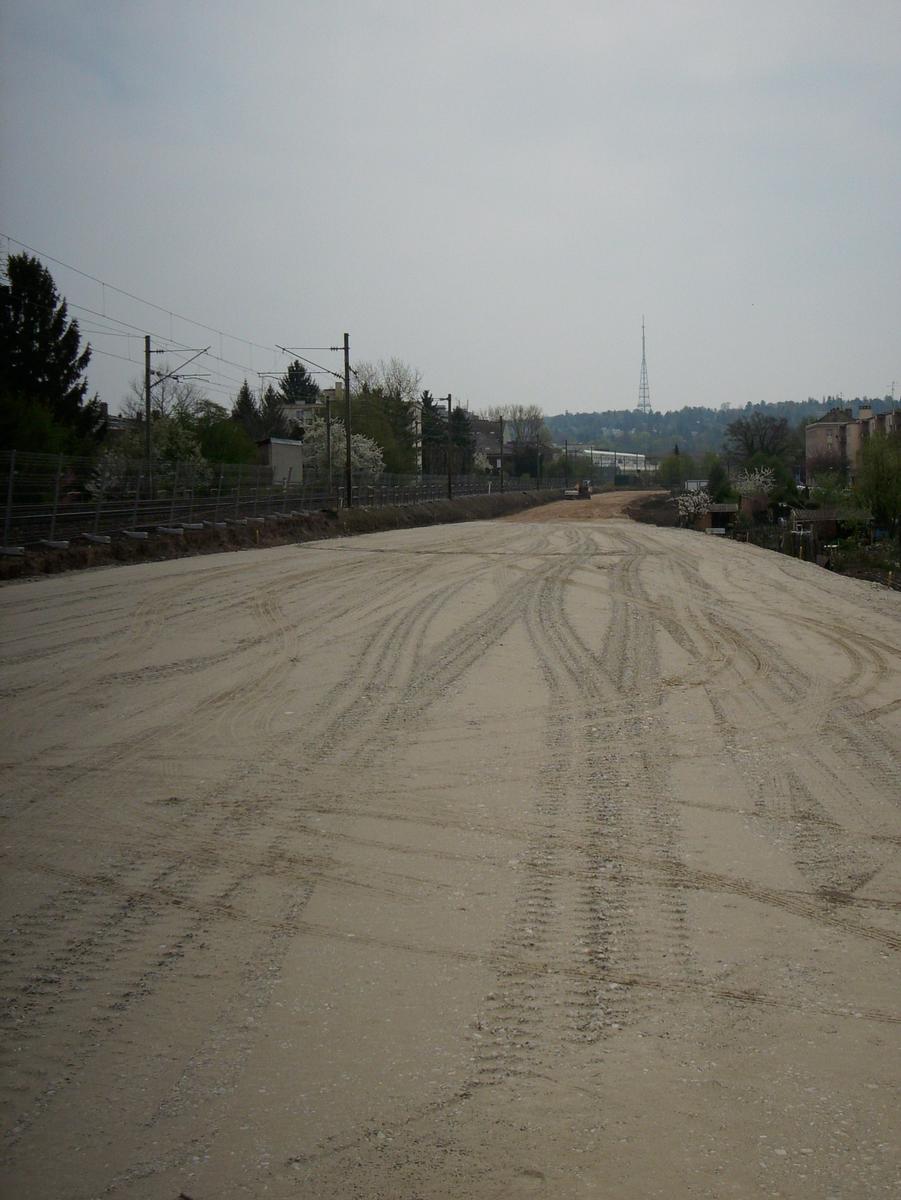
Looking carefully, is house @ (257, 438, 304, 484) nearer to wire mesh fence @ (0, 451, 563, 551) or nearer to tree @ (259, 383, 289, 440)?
wire mesh fence @ (0, 451, 563, 551)

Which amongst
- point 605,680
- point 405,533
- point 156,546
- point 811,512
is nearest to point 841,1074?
point 605,680

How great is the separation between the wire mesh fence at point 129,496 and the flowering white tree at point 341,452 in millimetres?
25996

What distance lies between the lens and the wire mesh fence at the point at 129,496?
2614cm

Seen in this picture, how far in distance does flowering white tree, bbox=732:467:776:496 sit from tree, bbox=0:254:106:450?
165 ft

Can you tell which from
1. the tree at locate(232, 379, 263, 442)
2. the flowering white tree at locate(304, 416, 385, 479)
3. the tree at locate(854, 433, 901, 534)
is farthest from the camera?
the tree at locate(232, 379, 263, 442)

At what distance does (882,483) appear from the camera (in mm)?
63812

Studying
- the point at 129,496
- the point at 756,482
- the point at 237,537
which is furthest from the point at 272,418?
the point at 129,496

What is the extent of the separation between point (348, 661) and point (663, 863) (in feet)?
25.6

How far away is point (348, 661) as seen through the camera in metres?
14.4

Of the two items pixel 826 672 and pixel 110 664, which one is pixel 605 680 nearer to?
pixel 826 672

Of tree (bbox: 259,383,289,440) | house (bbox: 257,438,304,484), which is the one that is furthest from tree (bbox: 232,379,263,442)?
house (bbox: 257,438,304,484)

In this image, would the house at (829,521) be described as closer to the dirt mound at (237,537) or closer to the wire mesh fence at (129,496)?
the dirt mound at (237,537)

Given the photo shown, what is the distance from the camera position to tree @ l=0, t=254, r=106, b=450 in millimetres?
47372

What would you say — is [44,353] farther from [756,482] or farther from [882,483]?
[756,482]
